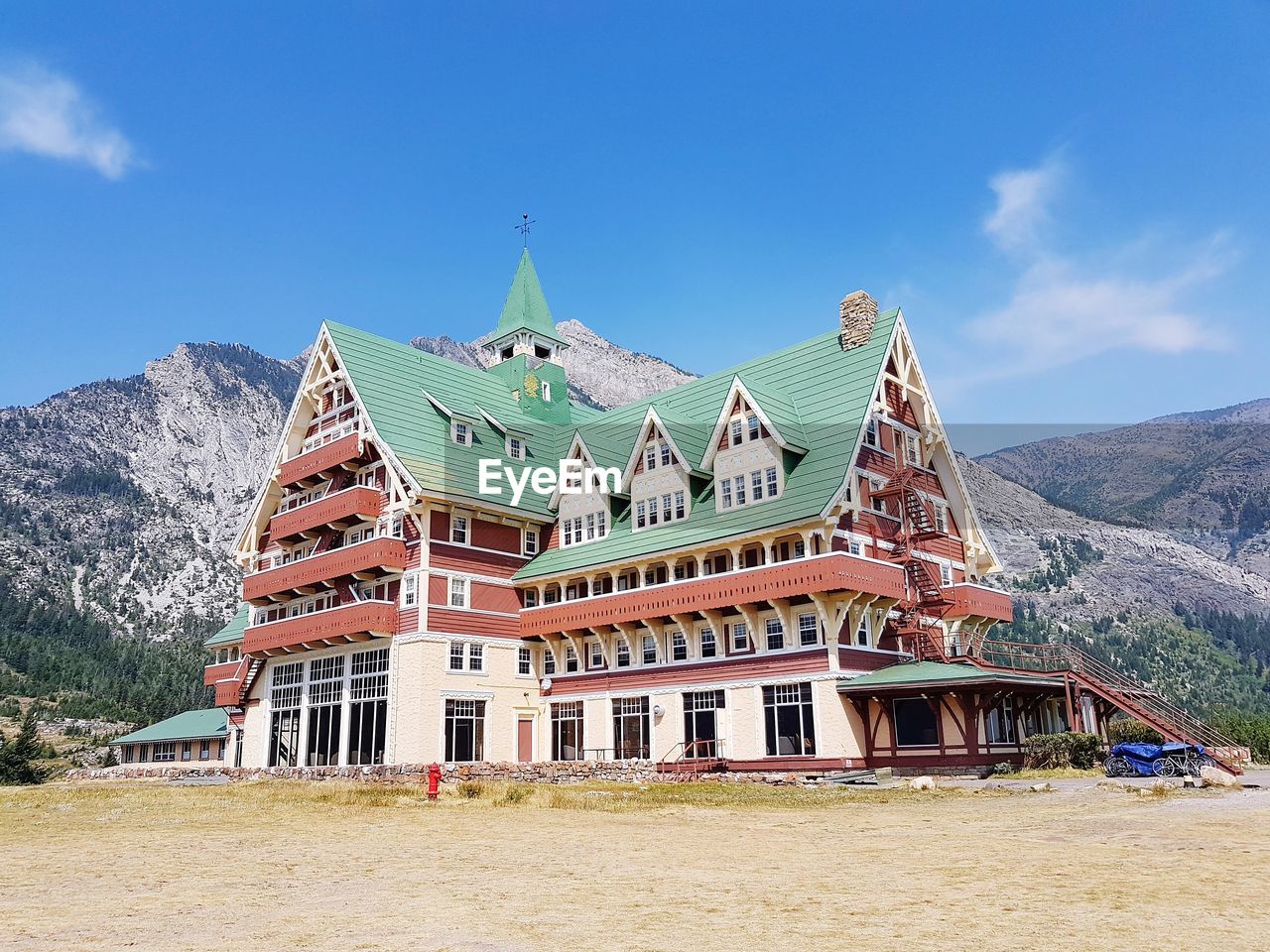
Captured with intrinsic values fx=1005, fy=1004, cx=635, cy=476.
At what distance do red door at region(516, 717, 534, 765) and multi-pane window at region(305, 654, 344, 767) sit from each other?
9.23 metres

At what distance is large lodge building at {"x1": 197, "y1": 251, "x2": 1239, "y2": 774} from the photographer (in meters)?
41.6

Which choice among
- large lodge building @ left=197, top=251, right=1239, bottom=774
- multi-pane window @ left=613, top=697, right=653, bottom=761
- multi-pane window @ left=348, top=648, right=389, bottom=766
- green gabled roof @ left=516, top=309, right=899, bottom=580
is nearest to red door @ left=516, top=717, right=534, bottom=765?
large lodge building @ left=197, top=251, right=1239, bottom=774

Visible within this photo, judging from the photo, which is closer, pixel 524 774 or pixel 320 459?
pixel 524 774

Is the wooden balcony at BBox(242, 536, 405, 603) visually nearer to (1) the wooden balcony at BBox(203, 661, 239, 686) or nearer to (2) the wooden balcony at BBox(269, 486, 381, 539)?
(2) the wooden balcony at BBox(269, 486, 381, 539)

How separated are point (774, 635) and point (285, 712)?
2952 cm

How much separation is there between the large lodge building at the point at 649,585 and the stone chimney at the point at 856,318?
0.14 m

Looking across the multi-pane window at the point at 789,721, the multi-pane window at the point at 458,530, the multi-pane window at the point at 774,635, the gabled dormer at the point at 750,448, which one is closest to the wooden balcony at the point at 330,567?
the multi-pane window at the point at 458,530

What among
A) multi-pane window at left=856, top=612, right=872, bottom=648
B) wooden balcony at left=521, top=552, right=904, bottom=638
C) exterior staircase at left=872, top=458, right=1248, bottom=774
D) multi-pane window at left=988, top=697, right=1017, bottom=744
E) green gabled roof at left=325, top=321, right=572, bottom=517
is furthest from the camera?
green gabled roof at left=325, top=321, right=572, bottom=517

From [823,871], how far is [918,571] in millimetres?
33563

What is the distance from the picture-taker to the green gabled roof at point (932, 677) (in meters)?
37.4

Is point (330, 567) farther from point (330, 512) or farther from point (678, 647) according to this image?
point (678, 647)

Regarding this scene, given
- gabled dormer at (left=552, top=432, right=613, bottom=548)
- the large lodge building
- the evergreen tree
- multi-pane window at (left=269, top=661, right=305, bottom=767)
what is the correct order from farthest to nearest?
the evergreen tree, multi-pane window at (left=269, top=661, right=305, bottom=767), gabled dormer at (left=552, top=432, right=613, bottom=548), the large lodge building

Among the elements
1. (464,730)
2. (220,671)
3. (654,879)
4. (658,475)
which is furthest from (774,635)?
(220,671)

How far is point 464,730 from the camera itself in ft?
163
